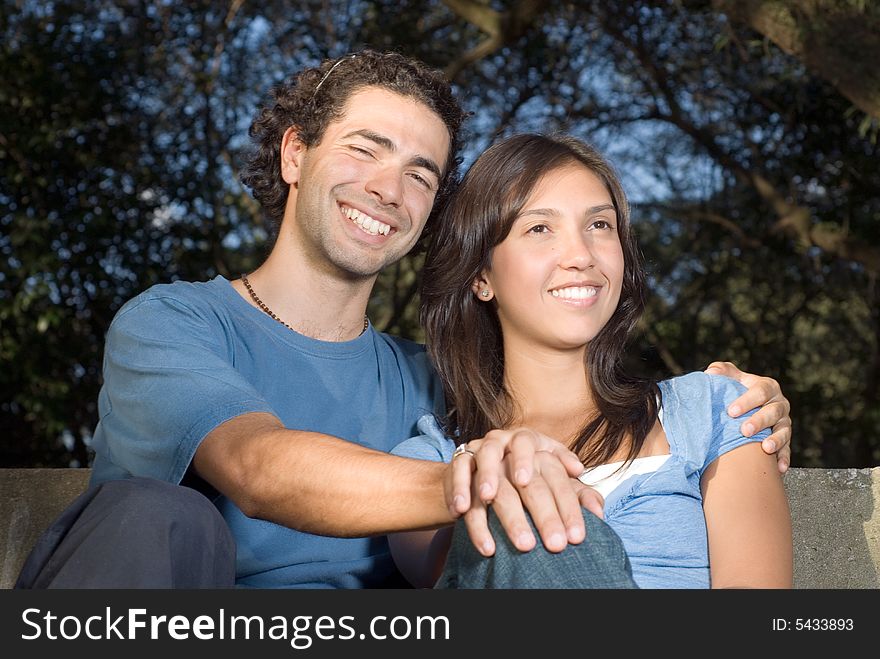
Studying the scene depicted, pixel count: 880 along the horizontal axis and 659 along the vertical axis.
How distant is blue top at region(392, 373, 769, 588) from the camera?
1924 millimetres

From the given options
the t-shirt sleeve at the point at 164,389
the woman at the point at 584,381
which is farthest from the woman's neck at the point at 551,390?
the t-shirt sleeve at the point at 164,389

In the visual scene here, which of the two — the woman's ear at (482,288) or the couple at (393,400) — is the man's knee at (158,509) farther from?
the woman's ear at (482,288)

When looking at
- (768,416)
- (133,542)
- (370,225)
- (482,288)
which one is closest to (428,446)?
(482,288)

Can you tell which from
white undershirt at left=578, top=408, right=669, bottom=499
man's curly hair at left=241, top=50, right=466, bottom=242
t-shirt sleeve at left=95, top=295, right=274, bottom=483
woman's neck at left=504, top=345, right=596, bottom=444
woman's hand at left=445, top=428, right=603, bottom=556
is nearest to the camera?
woman's hand at left=445, top=428, right=603, bottom=556

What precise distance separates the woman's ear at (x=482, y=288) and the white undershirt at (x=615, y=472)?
21.4 inches

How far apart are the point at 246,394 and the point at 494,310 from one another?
919 mm

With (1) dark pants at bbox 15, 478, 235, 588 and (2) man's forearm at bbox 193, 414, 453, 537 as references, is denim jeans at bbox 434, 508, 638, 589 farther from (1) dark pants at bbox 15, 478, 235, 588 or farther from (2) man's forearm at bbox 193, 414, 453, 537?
(1) dark pants at bbox 15, 478, 235, 588

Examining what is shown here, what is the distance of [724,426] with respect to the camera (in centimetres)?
205

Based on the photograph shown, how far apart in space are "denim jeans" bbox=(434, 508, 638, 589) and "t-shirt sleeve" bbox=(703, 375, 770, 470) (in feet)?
1.96

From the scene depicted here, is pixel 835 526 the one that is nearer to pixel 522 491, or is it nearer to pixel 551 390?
pixel 551 390

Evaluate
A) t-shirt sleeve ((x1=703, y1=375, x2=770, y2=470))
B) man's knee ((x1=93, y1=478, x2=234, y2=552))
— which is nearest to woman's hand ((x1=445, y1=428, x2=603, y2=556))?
man's knee ((x1=93, y1=478, x2=234, y2=552))

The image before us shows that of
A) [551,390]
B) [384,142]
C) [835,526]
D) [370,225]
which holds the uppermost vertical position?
[384,142]

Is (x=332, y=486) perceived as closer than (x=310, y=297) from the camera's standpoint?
Yes
